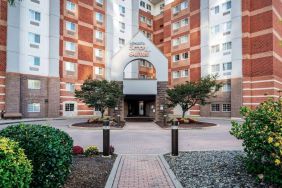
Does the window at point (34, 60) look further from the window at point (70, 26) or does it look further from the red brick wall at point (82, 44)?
the window at point (70, 26)

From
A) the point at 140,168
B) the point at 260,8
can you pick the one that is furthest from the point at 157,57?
the point at 140,168

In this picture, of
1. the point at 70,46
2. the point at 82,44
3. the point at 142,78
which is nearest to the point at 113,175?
the point at 142,78

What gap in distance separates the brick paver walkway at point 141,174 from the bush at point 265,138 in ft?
7.21

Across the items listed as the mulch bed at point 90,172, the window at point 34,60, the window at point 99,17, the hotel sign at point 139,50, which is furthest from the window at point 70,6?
the mulch bed at point 90,172

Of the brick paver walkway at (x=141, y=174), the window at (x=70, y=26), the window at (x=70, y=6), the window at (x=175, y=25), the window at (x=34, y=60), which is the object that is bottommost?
the brick paver walkway at (x=141, y=174)

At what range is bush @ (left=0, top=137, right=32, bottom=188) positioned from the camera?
3.51 m

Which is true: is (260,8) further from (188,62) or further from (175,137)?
(175,137)

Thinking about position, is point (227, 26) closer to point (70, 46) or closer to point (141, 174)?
point (70, 46)

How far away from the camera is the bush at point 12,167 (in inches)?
138

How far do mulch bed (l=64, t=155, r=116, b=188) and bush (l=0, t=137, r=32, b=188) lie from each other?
2189 millimetres

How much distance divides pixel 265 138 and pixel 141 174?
3.50 meters

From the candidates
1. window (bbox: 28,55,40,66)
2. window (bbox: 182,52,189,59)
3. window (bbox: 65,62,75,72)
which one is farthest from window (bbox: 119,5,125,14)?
window (bbox: 28,55,40,66)

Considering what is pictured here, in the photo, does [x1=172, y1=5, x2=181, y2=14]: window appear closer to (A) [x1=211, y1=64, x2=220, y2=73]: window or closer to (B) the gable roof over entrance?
(A) [x1=211, y1=64, x2=220, y2=73]: window

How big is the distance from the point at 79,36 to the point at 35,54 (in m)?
8.75
